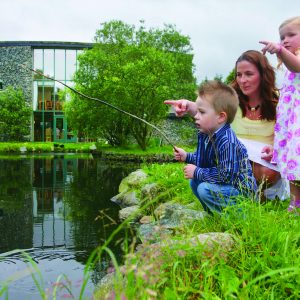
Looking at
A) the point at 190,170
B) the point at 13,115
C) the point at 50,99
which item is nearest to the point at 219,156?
the point at 190,170

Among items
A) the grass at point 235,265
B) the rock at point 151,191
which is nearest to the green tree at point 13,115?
the rock at point 151,191

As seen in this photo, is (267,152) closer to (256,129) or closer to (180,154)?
(256,129)

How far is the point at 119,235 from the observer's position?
4.21m

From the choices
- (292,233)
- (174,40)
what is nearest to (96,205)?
(292,233)

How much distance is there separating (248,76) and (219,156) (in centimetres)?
92

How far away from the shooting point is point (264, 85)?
3.48 metres

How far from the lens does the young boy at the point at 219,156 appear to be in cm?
278

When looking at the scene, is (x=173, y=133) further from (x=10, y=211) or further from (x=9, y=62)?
(x=10, y=211)

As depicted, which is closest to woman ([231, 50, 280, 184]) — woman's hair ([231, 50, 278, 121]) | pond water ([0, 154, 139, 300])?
woman's hair ([231, 50, 278, 121])

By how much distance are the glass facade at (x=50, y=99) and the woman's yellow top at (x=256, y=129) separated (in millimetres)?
30393

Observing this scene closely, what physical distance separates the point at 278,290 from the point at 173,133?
28550 mm

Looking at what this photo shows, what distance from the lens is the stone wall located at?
107 ft

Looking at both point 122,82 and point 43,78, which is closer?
point 122,82

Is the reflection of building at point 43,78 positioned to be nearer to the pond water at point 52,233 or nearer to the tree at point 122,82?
the tree at point 122,82
